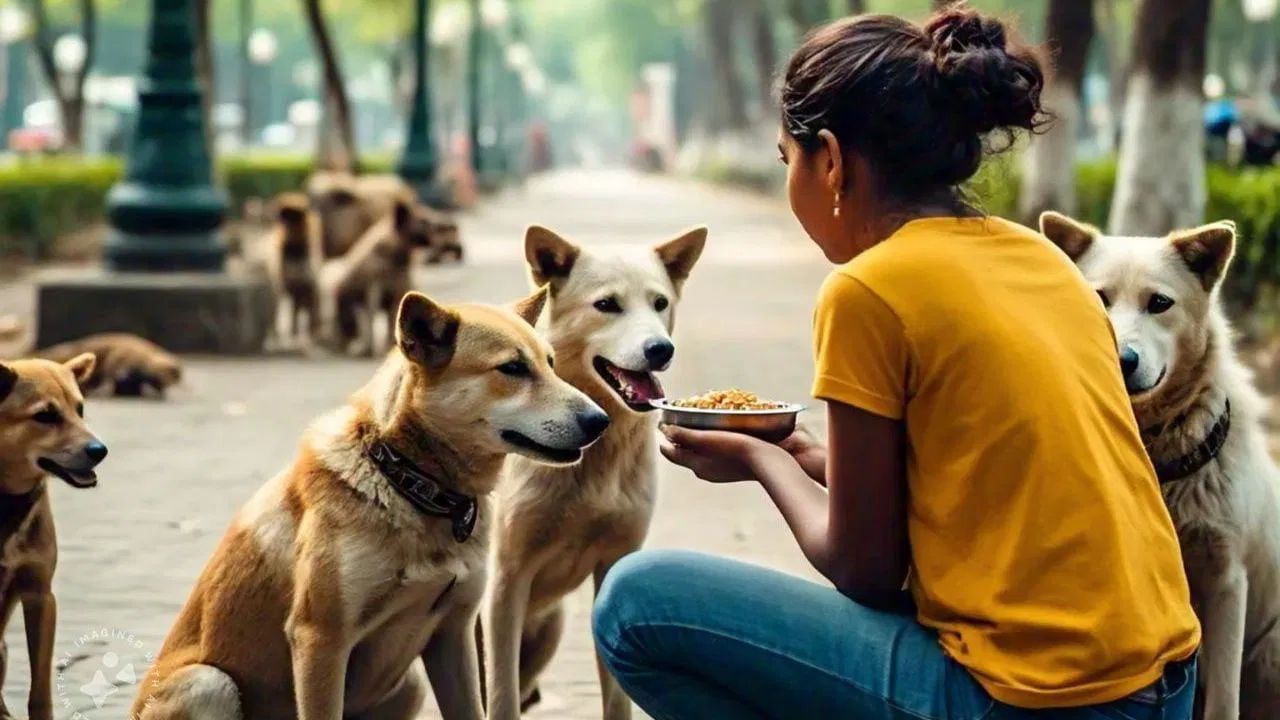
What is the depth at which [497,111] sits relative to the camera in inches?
2638

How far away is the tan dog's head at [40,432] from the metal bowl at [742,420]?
206cm

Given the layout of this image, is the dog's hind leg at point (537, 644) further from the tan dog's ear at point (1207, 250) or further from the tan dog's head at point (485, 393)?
the tan dog's ear at point (1207, 250)

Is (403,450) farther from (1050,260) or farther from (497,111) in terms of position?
(497,111)

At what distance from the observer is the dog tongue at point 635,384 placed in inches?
205

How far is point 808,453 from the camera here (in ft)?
12.8

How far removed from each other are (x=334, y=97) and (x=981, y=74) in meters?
27.8

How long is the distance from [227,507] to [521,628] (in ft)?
11.6

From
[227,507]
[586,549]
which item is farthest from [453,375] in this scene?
[227,507]

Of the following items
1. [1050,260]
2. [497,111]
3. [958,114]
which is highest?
[958,114]

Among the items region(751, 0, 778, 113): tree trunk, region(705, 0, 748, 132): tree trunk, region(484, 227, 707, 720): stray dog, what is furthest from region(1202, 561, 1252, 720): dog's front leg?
region(705, 0, 748, 132): tree trunk

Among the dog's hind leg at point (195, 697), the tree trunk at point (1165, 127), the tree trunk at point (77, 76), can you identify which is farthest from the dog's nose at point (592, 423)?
the tree trunk at point (77, 76)

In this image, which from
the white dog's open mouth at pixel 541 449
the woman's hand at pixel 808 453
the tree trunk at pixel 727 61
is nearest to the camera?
the woman's hand at pixel 808 453

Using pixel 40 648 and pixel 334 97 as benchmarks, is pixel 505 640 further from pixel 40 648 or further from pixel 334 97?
pixel 334 97

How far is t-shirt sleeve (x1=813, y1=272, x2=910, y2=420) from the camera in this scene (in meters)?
3.24
